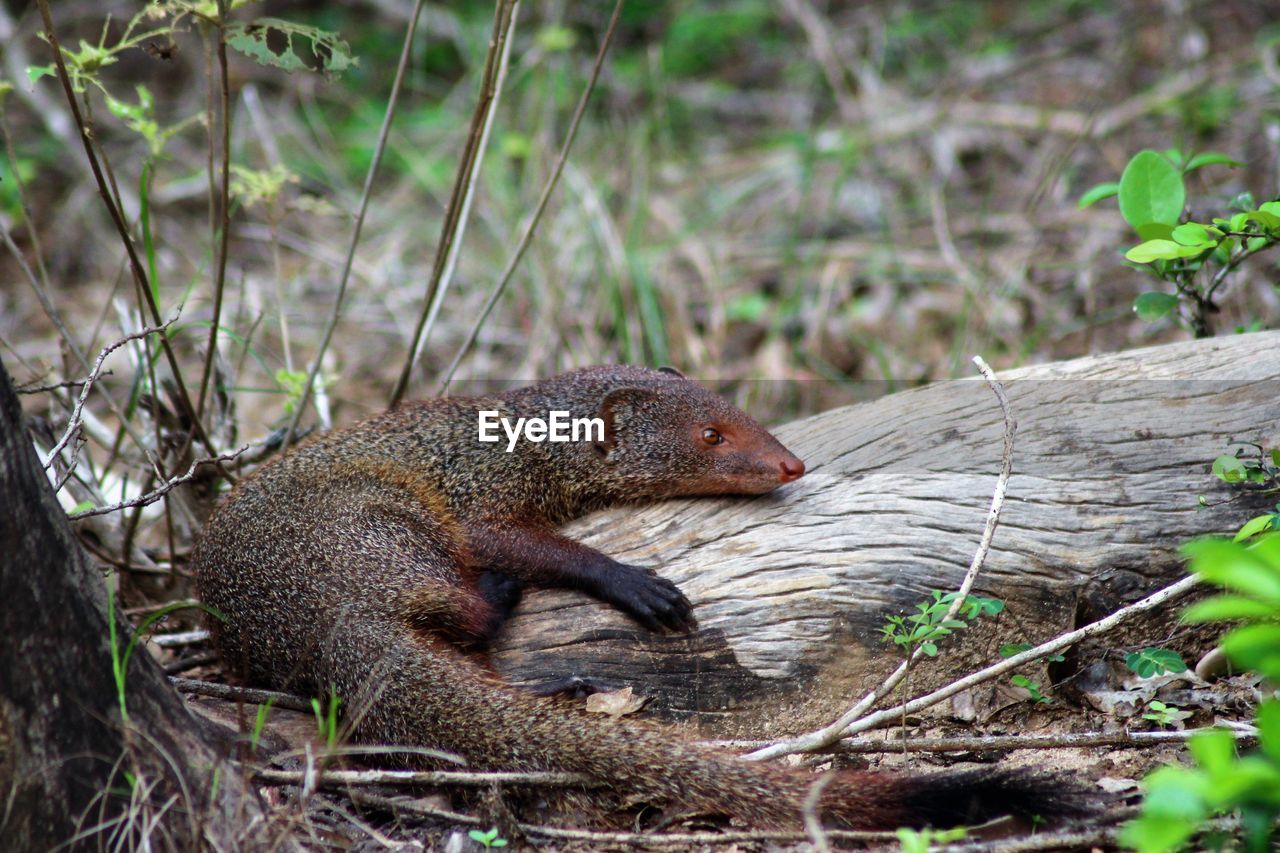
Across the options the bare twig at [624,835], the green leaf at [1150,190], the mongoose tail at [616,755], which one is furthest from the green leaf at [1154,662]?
the green leaf at [1150,190]

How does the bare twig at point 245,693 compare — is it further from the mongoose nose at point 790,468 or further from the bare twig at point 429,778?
the mongoose nose at point 790,468

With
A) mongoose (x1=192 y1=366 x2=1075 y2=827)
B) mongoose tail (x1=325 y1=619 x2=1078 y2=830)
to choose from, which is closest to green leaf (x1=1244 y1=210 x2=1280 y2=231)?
mongoose (x1=192 y1=366 x2=1075 y2=827)

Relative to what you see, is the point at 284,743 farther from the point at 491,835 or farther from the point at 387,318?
the point at 387,318

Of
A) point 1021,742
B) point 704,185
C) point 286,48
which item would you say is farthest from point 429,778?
point 704,185

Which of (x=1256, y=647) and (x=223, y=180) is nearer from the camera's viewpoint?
(x=1256, y=647)

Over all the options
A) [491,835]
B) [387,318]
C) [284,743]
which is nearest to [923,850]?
[491,835]

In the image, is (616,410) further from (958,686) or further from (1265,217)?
(1265,217)
